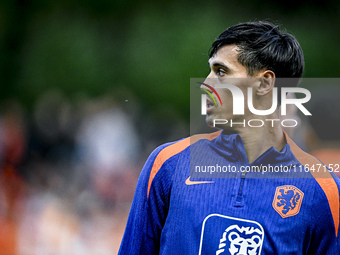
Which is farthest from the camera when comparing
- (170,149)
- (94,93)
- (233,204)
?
(94,93)

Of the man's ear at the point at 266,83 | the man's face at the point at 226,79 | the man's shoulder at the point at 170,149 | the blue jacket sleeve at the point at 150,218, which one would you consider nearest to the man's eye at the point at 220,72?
the man's face at the point at 226,79

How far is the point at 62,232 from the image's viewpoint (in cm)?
381

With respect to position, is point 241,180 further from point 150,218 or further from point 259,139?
point 150,218

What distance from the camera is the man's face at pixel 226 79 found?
173cm

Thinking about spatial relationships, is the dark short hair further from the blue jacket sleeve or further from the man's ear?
the blue jacket sleeve

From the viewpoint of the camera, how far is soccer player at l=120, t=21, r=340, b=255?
60.9 inches

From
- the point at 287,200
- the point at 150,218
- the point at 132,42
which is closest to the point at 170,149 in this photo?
the point at 150,218

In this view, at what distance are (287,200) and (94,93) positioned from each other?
2.67m

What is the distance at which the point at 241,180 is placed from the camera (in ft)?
5.31

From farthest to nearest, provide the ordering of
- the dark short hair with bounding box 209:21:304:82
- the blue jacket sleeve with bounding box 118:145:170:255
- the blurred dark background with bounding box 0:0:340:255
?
the blurred dark background with bounding box 0:0:340:255 → the dark short hair with bounding box 209:21:304:82 → the blue jacket sleeve with bounding box 118:145:170:255

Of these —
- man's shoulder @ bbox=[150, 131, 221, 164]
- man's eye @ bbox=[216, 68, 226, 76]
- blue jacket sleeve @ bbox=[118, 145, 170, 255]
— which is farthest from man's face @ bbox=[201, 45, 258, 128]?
blue jacket sleeve @ bbox=[118, 145, 170, 255]

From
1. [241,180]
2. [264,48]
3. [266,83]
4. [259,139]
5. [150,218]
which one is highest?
[264,48]

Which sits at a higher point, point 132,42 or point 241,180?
point 132,42

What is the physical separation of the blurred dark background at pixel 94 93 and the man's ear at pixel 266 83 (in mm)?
2061
